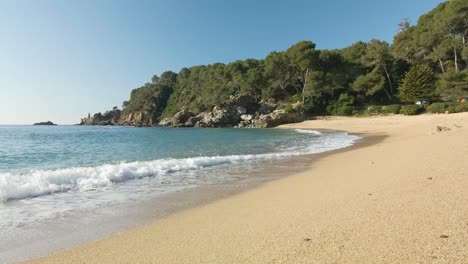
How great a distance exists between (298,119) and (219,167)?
151 feet

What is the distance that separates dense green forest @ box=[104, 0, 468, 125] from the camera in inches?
1886

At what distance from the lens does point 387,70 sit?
198ft

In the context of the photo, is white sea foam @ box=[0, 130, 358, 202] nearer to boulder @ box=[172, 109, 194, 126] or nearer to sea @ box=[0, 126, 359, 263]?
sea @ box=[0, 126, 359, 263]

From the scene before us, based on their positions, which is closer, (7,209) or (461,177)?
(461,177)

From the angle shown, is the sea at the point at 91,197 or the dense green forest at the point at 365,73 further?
the dense green forest at the point at 365,73

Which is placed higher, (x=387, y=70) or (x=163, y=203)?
(x=387, y=70)

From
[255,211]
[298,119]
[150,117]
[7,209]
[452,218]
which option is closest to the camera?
[452,218]

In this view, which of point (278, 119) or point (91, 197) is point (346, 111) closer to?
point (278, 119)

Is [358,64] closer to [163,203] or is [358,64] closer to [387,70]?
[387,70]

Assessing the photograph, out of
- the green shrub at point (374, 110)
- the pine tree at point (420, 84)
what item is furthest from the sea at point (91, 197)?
the pine tree at point (420, 84)

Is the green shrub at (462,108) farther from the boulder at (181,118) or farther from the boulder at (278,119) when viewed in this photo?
the boulder at (181,118)

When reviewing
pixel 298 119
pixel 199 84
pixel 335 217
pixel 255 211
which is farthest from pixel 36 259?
pixel 199 84

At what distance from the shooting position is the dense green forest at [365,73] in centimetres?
4791

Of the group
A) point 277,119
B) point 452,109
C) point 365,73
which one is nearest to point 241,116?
point 277,119
